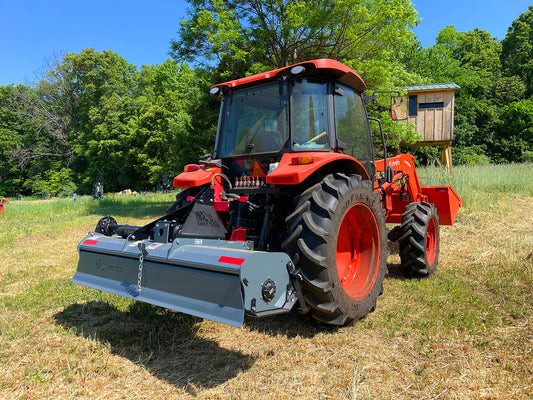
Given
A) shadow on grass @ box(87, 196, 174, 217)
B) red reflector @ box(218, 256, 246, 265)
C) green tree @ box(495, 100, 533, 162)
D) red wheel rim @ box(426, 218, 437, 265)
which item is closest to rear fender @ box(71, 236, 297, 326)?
red reflector @ box(218, 256, 246, 265)

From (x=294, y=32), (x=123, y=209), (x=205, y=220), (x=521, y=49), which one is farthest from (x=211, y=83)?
(x=521, y=49)

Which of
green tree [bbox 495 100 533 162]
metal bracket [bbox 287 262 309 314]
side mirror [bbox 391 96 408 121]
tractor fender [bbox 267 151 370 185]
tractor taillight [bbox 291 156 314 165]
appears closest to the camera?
metal bracket [bbox 287 262 309 314]

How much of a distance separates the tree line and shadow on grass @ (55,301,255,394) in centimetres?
806

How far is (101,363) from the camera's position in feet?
10.3

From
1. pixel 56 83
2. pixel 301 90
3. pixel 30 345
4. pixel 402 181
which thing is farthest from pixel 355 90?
pixel 56 83

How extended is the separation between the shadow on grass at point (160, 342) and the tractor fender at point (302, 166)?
1515mm

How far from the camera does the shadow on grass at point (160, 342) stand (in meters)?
3.00

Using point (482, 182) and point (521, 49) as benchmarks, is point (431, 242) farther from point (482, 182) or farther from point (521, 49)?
point (521, 49)

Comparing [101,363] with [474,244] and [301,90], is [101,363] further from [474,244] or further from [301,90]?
[474,244]

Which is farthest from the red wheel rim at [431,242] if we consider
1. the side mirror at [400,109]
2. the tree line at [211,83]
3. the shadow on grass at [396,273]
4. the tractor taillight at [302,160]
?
the tree line at [211,83]

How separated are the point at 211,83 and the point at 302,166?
33.1 feet

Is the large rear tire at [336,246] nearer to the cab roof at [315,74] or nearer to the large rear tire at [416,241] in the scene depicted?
the cab roof at [315,74]

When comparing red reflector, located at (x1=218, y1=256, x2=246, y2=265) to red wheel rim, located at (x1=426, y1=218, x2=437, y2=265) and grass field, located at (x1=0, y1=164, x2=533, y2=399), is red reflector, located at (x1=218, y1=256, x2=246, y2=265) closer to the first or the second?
grass field, located at (x1=0, y1=164, x2=533, y2=399)

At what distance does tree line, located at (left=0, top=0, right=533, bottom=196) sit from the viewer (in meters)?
10.7
